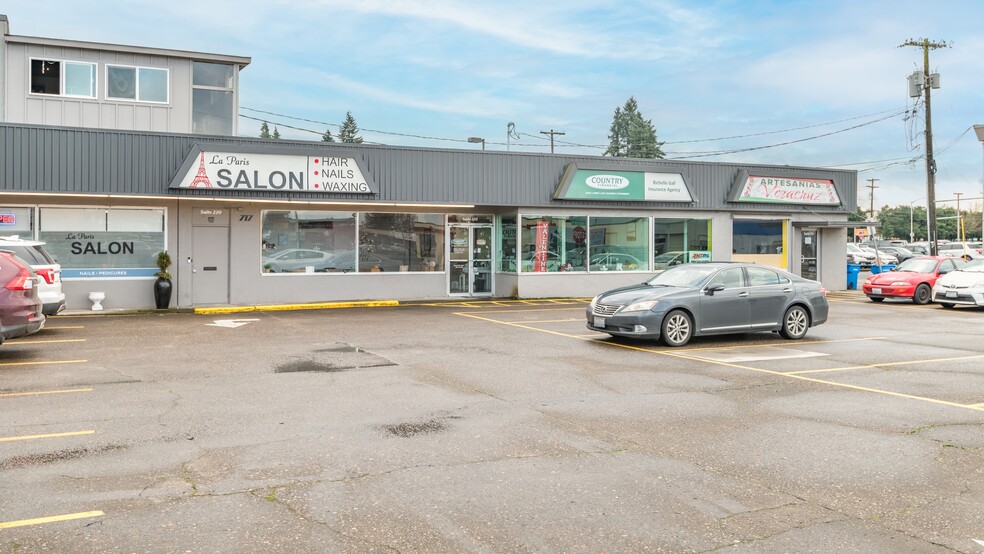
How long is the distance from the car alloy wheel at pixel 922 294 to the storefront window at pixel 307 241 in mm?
17108

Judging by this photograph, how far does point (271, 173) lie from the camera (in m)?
20.5

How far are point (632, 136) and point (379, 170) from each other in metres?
81.0

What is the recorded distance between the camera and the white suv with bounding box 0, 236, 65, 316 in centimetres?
1445

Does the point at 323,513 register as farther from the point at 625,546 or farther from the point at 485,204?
the point at 485,204

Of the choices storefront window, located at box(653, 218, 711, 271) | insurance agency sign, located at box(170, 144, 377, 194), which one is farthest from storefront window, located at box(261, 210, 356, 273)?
storefront window, located at box(653, 218, 711, 271)

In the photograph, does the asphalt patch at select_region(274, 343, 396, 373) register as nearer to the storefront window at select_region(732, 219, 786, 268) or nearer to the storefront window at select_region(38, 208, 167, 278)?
the storefront window at select_region(38, 208, 167, 278)

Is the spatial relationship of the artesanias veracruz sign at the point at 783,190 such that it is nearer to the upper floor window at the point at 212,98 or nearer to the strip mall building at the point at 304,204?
the strip mall building at the point at 304,204

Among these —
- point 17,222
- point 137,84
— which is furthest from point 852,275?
point 17,222

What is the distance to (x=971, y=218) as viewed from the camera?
134m

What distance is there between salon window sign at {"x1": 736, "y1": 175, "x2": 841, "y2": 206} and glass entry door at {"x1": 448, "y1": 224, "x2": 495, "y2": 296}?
355 inches

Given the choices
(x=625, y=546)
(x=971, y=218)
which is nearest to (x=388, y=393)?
(x=625, y=546)

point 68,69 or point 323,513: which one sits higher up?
point 68,69

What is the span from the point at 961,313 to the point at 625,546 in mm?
20508

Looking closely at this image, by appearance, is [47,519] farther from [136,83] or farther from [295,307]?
[136,83]
